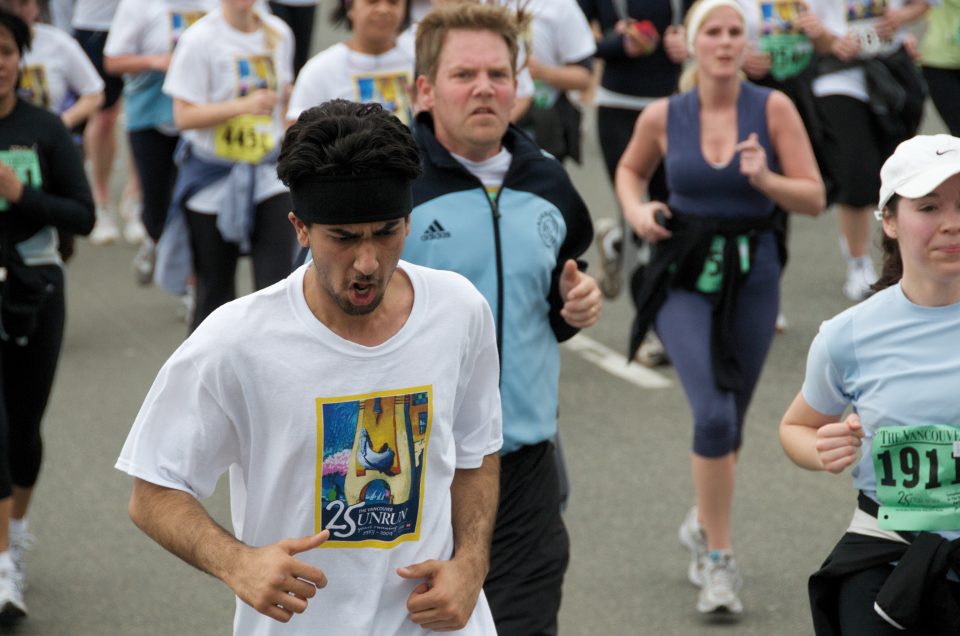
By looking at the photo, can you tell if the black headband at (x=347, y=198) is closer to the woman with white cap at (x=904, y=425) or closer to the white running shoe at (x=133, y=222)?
the woman with white cap at (x=904, y=425)

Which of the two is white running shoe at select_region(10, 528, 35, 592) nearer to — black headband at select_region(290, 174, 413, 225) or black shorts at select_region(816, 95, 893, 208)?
black headband at select_region(290, 174, 413, 225)

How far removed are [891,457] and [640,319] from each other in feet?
8.02

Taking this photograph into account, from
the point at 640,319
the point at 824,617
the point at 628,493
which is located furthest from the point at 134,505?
the point at 628,493

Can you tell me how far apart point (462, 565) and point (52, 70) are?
214 inches

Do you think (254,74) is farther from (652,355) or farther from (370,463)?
(370,463)

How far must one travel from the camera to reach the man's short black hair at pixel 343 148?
3211mm

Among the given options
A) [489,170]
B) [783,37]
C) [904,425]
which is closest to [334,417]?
[904,425]

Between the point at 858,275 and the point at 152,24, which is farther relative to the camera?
the point at 858,275

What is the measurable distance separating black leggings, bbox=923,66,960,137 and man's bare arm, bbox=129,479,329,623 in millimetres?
7642

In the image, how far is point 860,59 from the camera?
9.67 m

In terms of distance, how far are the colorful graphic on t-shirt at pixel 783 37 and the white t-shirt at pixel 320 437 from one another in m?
6.22

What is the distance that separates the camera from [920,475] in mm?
3834

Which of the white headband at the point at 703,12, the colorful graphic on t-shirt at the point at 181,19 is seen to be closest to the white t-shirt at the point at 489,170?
the white headband at the point at 703,12

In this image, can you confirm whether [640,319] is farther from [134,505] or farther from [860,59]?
[860,59]
